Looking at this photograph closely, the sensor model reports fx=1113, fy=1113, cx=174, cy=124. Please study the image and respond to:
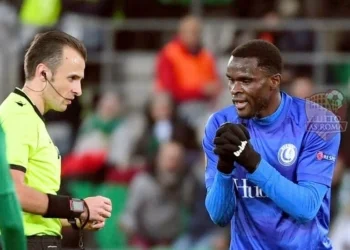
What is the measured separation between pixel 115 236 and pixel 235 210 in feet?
20.2

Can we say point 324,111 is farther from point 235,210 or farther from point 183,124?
point 183,124

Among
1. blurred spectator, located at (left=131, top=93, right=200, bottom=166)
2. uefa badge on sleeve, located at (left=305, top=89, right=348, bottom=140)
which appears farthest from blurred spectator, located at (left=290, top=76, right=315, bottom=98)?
uefa badge on sleeve, located at (left=305, top=89, right=348, bottom=140)

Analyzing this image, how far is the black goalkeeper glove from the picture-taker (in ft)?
18.1

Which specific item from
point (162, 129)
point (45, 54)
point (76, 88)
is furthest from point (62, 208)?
point (162, 129)

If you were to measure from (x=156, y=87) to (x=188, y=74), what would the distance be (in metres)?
0.48

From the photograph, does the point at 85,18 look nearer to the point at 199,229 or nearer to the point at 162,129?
the point at 162,129

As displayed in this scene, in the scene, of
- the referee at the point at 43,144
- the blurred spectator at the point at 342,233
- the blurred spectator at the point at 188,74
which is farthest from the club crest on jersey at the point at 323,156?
the blurred spectator at the point at 188,74

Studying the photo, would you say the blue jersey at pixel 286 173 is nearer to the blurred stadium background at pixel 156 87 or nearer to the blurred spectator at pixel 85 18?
the blurred stadium background at pixel 156 87

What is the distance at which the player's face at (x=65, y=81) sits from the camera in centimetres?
588

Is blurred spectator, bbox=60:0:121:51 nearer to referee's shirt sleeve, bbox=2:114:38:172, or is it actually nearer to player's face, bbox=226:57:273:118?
player's face, bbox=226:57:273:118

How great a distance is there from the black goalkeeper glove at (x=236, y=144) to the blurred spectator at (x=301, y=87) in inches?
229

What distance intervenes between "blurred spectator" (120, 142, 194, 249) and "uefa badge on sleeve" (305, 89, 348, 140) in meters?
5.53

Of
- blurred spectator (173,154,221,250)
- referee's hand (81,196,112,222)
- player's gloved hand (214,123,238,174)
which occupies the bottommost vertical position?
blurred spectator (173,154,221,250)

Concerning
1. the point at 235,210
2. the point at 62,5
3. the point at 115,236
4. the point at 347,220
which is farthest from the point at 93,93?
the point at 235,210
